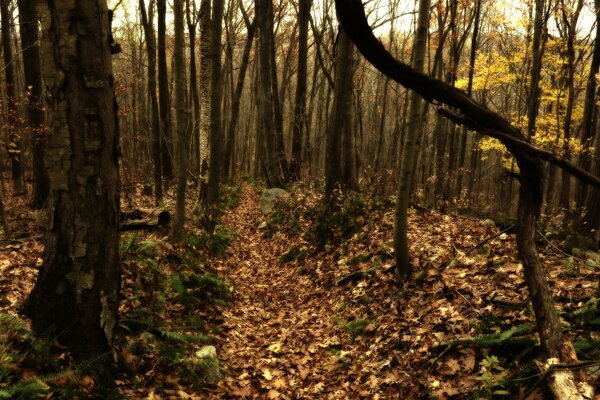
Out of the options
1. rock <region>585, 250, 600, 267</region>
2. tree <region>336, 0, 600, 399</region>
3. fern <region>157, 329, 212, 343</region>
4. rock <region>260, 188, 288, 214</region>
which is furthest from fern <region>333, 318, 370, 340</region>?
rock <region>260, 188, 288, 214</region>

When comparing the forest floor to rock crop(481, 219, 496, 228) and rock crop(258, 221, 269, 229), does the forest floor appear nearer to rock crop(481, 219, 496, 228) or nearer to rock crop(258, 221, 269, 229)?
rock crop(481, 219, 496, 228)

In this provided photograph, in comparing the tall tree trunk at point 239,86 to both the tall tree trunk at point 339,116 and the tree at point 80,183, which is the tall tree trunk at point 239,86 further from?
the tree at point 80,183

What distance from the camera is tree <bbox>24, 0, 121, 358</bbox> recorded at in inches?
130

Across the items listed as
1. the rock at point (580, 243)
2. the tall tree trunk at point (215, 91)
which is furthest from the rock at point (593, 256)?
the tall tree trunk at point (215, 91)

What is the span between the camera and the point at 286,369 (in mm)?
5047

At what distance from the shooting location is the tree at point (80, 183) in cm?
329

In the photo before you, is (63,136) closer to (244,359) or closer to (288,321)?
(244,359)

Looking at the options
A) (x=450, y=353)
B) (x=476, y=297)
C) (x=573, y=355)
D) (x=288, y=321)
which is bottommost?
(x=288, y=321)

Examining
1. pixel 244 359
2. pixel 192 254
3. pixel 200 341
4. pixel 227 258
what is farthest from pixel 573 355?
pixel 227 258

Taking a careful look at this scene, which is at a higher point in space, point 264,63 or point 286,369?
point 264,63

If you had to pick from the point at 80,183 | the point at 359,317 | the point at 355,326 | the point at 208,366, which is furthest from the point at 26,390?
the point at 359,317

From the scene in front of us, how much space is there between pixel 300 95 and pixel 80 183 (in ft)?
44.4

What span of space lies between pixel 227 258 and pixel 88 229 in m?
5.69

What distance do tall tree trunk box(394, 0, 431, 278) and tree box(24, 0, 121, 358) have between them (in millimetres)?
3675
